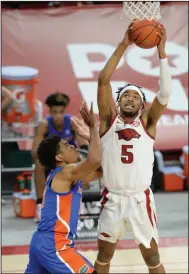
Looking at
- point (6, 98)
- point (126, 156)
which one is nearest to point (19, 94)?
point (6, 98)

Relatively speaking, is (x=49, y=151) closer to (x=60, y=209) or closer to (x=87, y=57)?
(x=60, y=209)

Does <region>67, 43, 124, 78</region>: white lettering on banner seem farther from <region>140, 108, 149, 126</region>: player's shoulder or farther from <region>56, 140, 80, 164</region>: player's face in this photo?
<region>56, 140, 80, 164</region>: player's face

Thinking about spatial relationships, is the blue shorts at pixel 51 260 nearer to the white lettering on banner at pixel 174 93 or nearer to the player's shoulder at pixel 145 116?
the player's shoulder at pixel 145 116

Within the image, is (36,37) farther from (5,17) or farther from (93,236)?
(93,236)

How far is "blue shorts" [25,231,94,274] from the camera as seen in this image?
532cm

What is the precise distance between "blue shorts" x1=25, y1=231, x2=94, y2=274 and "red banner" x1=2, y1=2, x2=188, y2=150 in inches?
238

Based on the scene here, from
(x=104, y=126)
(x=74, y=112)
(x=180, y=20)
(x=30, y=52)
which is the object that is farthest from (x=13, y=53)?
(x=104, y=126)

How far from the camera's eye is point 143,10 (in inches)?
233

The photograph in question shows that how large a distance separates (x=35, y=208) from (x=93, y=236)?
1.15 m

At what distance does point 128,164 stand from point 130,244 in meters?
2.74

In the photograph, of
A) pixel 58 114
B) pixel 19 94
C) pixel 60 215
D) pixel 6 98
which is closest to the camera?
pixel 60 215

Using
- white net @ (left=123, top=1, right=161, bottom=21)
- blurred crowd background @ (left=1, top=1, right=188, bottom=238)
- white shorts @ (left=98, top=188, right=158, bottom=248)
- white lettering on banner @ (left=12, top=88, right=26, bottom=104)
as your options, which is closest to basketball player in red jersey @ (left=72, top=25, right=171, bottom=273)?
white shorts @ (left=98, top=188, right=158, bottom=248)

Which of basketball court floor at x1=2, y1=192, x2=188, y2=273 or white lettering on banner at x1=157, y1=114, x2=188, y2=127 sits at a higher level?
white lettering on banner at x1=157, y1=114, x2=188, y2=127

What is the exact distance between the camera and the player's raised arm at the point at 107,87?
18.4 ft
